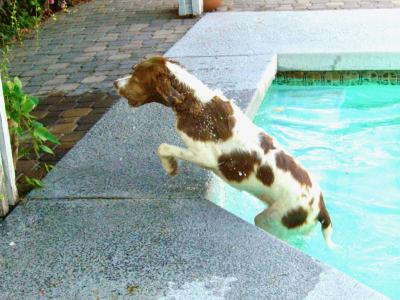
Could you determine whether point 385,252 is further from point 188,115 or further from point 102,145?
point 102,145

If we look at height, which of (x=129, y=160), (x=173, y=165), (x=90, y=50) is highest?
(x=173, y=165)

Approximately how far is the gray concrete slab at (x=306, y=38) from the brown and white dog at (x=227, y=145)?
142 inches

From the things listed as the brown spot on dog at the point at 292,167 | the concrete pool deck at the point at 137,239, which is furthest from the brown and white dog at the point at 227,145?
the concrete pool deck at the point at 137,239

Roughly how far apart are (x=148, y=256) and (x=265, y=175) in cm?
101

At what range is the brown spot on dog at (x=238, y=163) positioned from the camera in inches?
169

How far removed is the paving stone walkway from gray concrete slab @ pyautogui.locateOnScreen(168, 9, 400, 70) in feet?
1.94

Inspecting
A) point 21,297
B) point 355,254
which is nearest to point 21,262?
point 21,297

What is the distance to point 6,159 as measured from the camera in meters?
4.35

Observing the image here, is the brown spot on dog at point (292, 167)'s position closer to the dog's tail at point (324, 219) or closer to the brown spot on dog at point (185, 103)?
the dog's tail at point (324, 219)

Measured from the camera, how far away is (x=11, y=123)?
4.78 m

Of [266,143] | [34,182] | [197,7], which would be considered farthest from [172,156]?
[197,7]

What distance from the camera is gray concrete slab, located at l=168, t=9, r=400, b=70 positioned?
7.66 metres

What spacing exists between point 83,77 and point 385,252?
4451 millimetres

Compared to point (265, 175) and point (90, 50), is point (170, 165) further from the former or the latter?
point (90, 50)
